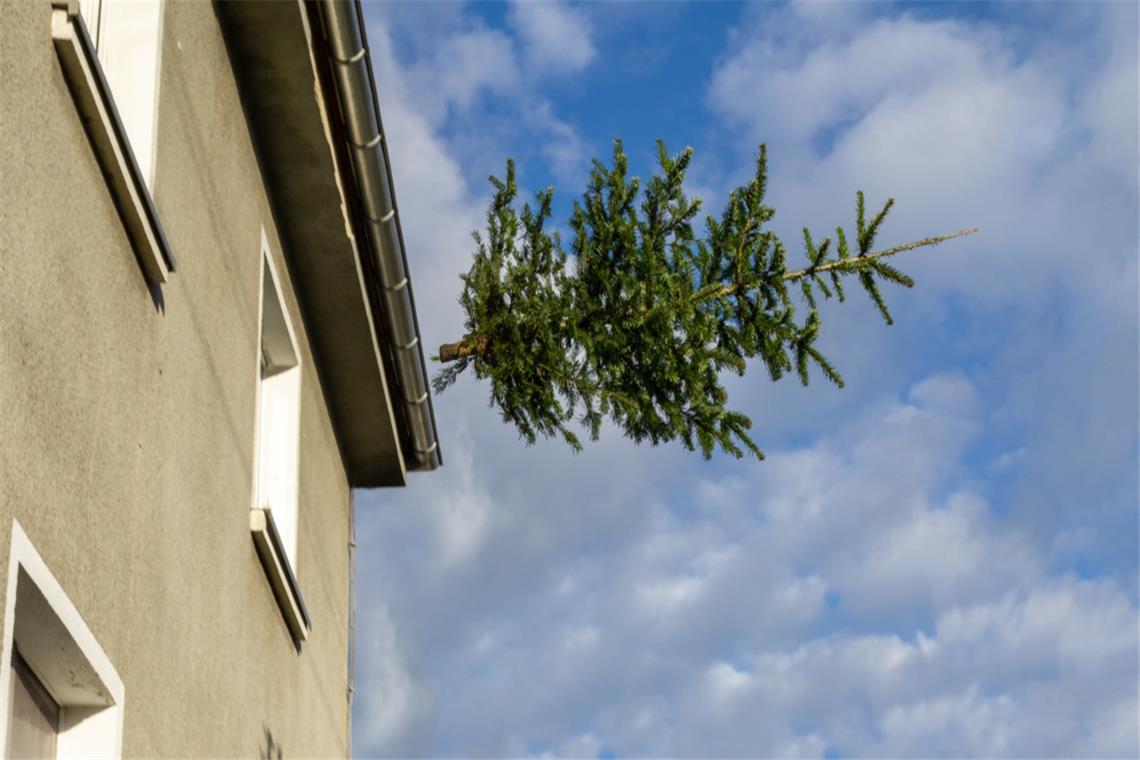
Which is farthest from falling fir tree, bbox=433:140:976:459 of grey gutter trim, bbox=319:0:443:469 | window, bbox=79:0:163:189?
window, bbox=79:0:163:189

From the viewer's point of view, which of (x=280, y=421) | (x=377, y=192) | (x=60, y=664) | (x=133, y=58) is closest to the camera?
(x=60, y=664)

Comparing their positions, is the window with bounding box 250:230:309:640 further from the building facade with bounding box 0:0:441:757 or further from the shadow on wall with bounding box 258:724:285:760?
the shadow on wall with bounding box 258:724:285:760

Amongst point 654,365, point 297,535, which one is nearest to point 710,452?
point 654,365

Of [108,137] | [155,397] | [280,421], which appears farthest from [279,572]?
[108,137]

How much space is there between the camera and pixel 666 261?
9070 millimetres

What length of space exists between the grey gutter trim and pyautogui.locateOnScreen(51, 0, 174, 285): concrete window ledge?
2.40 m

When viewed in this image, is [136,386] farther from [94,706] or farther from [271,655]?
[271,655]

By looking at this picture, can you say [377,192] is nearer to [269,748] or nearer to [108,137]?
[269,748]

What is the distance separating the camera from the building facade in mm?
4254

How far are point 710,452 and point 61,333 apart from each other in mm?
5541

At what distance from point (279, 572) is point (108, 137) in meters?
3.11

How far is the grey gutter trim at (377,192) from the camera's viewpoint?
25.3 ft

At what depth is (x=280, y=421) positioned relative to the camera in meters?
8.75

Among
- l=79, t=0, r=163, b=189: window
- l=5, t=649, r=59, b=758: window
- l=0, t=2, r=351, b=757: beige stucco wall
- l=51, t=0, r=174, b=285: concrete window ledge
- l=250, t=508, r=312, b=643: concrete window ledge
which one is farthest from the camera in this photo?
l=250, t=508, r=312, b=643: concrete window ledge
